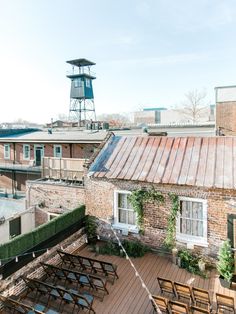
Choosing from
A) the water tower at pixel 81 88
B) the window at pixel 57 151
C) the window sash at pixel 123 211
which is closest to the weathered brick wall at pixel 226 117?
the window at pixel 57 151

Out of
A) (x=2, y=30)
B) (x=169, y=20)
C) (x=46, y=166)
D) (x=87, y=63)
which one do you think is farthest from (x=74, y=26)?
(x=87, y=63)

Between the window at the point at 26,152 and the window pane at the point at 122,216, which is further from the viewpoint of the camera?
the window at the point at 26,152

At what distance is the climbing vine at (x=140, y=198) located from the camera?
460 inches

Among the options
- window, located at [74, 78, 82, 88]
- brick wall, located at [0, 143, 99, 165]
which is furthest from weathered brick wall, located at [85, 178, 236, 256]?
window, located at [74, 78, 82, 88]

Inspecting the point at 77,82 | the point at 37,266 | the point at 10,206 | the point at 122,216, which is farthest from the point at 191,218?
the point at 77,82

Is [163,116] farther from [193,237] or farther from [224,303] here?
[224,303]

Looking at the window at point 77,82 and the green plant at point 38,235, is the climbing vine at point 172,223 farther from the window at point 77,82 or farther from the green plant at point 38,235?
the window at point 77,82

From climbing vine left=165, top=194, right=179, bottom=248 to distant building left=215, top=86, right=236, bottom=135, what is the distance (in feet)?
50.7

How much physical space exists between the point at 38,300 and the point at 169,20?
15.2m

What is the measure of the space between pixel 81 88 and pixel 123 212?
29.2 metres

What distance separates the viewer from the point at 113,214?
12828 mm

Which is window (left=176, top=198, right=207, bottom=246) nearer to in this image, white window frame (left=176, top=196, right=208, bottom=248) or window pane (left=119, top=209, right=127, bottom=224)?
white window frame (left=176, top=196, right=208, bottom=248)

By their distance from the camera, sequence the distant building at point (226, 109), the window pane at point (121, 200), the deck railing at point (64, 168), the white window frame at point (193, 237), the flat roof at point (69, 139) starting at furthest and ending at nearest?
the distant building at point (226, 109), the flat roof at point (69, 139), the deck railing at point (64, 168), the window pane at point (121, 200), the white window frame at point (193, 237)

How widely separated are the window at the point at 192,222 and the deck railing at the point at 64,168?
285 inches
